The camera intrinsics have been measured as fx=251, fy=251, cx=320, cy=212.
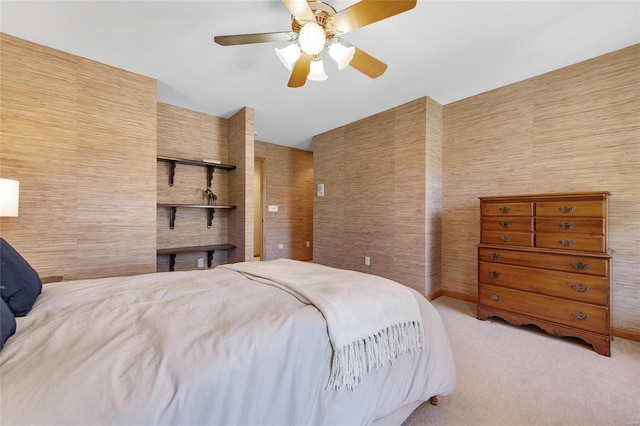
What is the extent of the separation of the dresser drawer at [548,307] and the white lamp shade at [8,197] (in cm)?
404

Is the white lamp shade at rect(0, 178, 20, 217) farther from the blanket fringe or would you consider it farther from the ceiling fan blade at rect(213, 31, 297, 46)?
the blanket fringe

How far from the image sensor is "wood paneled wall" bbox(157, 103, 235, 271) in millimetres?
3463

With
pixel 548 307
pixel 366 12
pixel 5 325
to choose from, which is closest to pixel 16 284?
pixel 5 325

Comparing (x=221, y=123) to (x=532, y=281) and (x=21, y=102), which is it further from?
(x=532, y=281)

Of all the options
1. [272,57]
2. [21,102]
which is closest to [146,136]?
[21,102]

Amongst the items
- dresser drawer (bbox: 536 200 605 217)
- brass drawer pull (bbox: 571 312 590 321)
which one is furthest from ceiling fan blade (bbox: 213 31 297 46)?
brass drawer pull (bbox: 571 312 590 321)

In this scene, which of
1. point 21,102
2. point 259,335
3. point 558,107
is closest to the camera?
point 259,335

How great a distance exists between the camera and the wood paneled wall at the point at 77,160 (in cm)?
214

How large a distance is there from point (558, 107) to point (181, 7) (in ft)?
11.6

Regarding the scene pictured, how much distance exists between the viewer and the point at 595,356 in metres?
1.97

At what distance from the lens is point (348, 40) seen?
216 cm

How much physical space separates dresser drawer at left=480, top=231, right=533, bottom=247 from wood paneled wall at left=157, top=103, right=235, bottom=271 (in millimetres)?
3453

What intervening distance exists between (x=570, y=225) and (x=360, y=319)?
7.34 ft

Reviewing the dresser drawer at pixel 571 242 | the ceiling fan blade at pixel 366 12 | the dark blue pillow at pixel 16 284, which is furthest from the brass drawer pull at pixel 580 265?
the dark blue pillow at pixel 16 284
